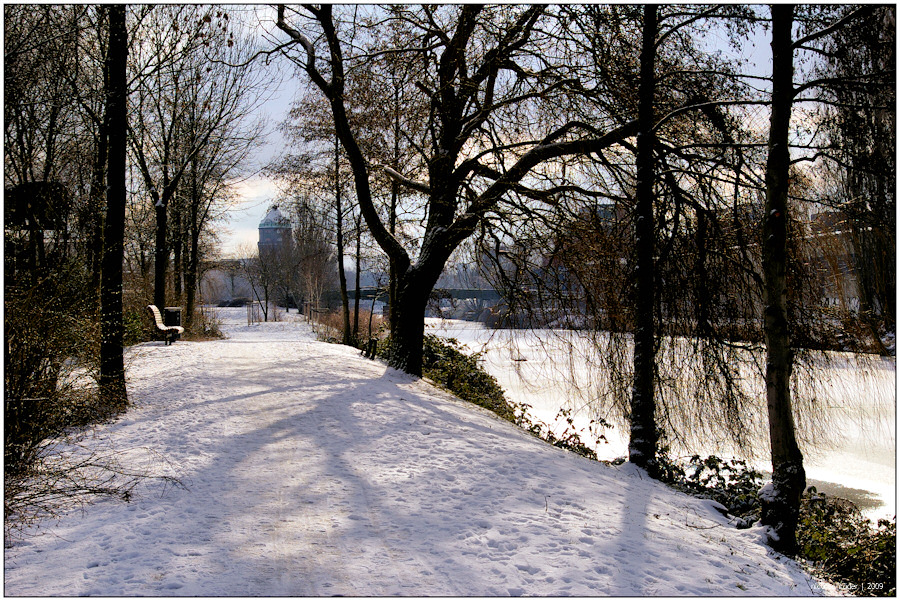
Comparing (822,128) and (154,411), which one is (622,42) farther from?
(154,411)

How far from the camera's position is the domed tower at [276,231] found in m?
28.3

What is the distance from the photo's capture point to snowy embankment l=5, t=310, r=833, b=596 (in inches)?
150

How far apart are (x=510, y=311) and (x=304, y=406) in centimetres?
412

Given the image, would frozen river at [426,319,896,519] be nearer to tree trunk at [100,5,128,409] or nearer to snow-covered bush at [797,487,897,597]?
snow-covered bush at [797,487,897,597]

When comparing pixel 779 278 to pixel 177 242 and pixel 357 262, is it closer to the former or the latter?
pixel 357 262

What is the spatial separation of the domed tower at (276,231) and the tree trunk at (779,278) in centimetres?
1950

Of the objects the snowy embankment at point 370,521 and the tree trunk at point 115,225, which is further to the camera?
the tree trunk at point 115,225

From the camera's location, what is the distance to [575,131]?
11078 millimetres

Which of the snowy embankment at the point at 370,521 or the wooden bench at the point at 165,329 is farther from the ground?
the wooden bench at the point at 165,329

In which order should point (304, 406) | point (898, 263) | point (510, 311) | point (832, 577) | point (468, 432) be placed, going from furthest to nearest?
point (510, 311), point (304, 406), point (468, 432), point (898, 263), point (832, 577)

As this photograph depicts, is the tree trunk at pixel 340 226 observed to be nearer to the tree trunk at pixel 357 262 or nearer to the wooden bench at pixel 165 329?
the tree trunk at pixel 357 262

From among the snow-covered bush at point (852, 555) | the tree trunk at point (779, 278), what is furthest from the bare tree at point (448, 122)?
the snow-covered bush at point (852, 555)

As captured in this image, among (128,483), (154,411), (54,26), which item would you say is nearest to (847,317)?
(128,483)

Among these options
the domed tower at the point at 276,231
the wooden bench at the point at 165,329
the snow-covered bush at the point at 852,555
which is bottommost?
the snow-covered bush at the point at 852,555
